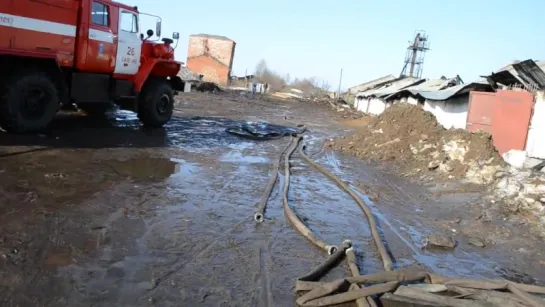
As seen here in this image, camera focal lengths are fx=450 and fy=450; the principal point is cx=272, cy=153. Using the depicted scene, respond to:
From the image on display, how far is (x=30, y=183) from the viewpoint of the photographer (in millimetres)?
6199

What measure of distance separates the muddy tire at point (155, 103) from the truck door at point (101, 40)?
1920mm

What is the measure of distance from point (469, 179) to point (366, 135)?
5.72 metres

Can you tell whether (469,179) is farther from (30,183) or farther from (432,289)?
(30,183)

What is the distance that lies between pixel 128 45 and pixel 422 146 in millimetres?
8436

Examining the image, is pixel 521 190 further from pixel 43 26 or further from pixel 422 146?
pixel 43 26

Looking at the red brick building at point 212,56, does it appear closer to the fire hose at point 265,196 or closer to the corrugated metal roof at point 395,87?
the corrugated metal roof at point 395,87

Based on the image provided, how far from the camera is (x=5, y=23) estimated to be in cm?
815

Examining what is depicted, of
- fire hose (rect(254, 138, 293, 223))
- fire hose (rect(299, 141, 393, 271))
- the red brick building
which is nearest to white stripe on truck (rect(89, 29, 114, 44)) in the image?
fire hose (rect(254, 138, 293, 223))

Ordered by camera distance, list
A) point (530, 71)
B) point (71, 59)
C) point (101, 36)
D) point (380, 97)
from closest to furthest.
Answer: point (71, 59) < point (101, 36) < point (530, 71) < point (380, 97)

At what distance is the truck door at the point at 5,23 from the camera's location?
8.04 m

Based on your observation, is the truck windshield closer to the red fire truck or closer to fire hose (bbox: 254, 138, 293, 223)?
the red fire truck

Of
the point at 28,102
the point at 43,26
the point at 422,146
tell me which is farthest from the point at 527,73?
the point at 28,102

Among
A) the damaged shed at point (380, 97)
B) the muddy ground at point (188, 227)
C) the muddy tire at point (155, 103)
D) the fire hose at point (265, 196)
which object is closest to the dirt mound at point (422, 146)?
the muddy ground at point (188, 227)

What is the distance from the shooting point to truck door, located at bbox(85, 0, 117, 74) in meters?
10.0
